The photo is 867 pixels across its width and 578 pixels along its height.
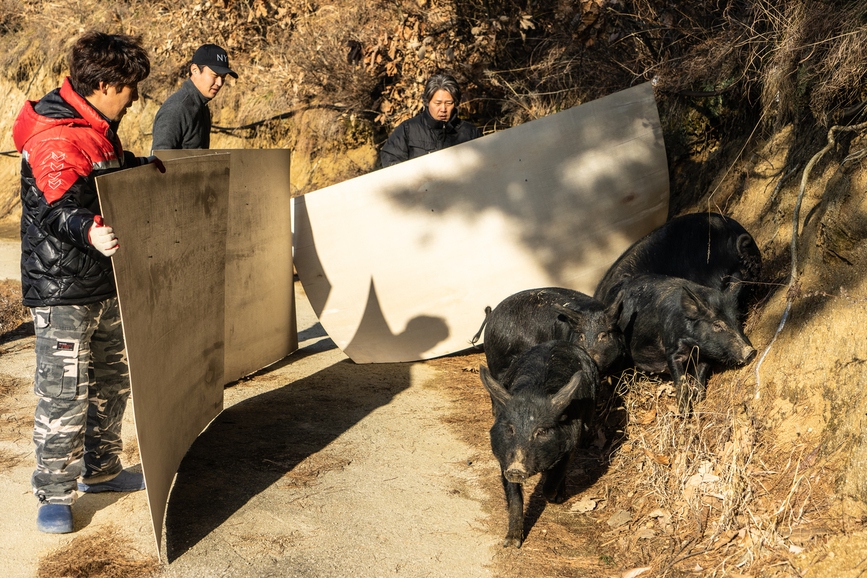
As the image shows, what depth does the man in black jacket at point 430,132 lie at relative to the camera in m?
7.10

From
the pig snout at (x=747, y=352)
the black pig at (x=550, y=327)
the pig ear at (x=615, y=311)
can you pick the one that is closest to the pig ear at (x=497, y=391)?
the black pig at (x=550, y=327)

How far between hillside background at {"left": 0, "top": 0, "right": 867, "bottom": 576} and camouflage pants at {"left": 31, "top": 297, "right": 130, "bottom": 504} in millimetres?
2807

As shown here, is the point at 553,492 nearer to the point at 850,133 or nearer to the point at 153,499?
the point at 153,499

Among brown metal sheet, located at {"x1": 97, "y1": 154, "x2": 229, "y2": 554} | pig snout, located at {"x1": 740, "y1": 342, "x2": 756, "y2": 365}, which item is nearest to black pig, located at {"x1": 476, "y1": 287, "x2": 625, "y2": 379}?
pig snout, located at {"x1": 740, "y1": 342, "x2": 756, "y2": 365}

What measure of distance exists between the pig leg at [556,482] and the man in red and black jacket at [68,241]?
2441mm

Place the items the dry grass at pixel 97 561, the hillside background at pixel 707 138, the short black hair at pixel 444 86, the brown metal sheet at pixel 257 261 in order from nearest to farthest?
the dry grass at pixel 97 561 → the hillside background at pixel 707 138 → the brown metal sheet at pixel 257 261 → the short black hair at pixel 444 86

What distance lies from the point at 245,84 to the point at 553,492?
11679mm

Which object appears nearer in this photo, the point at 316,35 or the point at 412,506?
the point at 412,506

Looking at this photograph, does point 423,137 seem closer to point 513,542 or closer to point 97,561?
point 513,542

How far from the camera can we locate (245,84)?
14320mm

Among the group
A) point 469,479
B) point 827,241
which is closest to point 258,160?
point 469,479

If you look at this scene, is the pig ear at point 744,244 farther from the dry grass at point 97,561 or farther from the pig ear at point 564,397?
the dry grass at point 97,561

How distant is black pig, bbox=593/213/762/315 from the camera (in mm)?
5828

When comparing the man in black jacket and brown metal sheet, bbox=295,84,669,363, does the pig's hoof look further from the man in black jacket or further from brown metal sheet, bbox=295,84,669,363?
the man in black jacket
